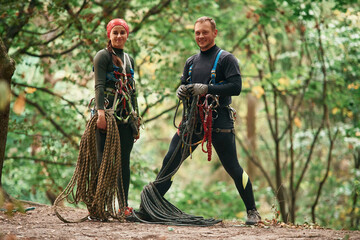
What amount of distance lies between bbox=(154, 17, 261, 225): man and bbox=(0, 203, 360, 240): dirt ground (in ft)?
1.38

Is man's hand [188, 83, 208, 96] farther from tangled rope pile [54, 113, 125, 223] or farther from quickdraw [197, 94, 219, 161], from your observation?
tangled rope pile [54, 113, 125, 223]

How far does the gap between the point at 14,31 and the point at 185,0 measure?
3.35 m

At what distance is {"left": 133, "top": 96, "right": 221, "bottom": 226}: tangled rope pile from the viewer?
423 centimetres

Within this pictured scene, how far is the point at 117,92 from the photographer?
4410mm

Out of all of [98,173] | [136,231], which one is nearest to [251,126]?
[98,173]

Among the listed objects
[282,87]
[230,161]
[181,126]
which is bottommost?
[230,161]

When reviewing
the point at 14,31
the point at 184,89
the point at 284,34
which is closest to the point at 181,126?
the point at 184,89

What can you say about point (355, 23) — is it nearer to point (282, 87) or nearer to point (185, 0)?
point (282, 87)

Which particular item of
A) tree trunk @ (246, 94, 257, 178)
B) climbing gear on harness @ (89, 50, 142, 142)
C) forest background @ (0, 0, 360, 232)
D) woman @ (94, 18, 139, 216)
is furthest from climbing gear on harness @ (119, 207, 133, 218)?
tree trunk @ (246, 94, 257, 178)

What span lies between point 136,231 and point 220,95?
1548 mm

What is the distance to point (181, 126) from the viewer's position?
4.38 meters

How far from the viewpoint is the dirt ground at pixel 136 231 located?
3.35 metres

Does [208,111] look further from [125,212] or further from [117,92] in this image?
[125,212]

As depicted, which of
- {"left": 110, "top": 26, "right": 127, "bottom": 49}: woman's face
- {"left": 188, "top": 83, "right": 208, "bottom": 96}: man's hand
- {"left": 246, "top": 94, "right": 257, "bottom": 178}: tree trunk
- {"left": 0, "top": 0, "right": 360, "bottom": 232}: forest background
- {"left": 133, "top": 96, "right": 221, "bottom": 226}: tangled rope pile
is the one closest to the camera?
{"left": 188, "top": 83, "right": 208, "bottom": 96}: man's hand
